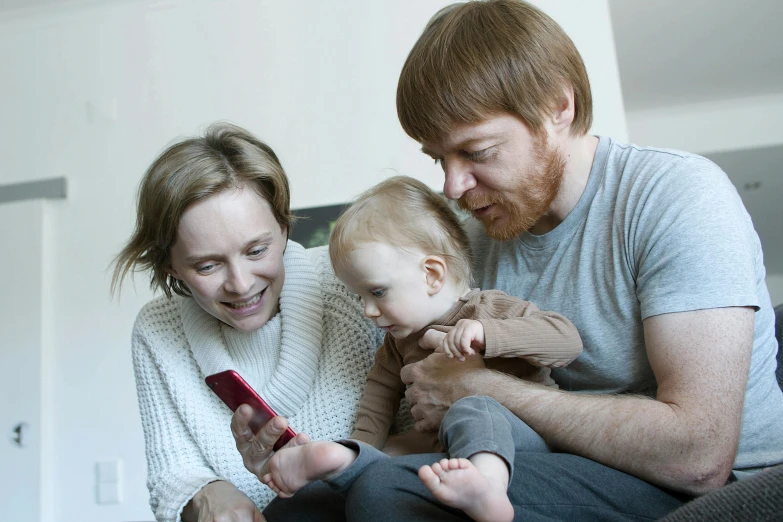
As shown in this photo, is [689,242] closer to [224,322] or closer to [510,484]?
[510,484]

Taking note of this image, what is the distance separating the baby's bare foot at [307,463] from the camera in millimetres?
1032

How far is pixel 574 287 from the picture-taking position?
131 cm

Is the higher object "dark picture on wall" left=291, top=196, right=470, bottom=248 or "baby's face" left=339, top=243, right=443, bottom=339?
"dark picture on wall" left=291, top=196, right=470, bottom=248

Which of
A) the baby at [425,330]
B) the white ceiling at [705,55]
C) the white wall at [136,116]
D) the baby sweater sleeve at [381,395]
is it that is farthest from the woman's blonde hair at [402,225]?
the white ceiling at [705,55]

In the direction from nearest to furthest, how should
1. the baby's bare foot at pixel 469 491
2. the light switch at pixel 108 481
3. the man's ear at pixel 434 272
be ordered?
the baby's bare foot at pixel 469 491, the man's ear at pixel 434 272, the light switch at pixel 108 481

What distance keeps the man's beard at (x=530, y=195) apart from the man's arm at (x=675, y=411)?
Result: 0.31 m

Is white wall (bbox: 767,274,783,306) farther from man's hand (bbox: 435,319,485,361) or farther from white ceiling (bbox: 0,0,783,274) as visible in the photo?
man's hand (bbox: 435,319,485,361)

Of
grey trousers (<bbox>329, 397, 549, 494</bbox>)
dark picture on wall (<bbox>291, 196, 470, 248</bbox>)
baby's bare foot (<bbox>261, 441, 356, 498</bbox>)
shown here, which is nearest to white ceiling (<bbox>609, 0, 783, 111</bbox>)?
dark picture on wall (<bbox>291, 196, 470, 248</bbox>)

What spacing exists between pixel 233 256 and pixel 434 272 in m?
0.40

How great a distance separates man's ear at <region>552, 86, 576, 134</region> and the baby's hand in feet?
1.48

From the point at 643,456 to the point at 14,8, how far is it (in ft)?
12.8

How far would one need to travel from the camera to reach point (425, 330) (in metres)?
1.34

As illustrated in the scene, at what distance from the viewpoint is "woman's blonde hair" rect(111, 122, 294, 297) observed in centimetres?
140

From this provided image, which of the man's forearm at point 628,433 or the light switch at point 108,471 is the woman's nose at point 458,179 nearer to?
the man's forearm at point 628,433
